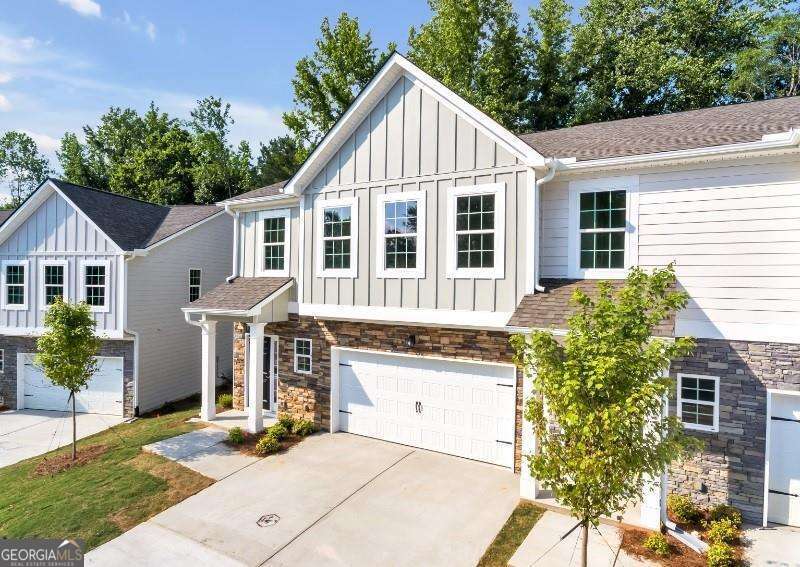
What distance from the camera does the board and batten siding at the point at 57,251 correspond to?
15.4 metres

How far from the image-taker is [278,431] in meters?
11.3

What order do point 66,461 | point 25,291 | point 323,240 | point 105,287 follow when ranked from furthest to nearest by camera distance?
point 25,291, point 105,287, point 323,240, point 66,461

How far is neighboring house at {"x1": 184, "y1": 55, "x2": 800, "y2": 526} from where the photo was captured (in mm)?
7711

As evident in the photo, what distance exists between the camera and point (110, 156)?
3894cm

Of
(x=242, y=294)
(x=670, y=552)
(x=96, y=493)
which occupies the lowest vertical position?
(x=96, y=493)

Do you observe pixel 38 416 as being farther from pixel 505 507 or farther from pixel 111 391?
pixel 505 507

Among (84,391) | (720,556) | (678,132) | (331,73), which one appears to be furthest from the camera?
(331,73)

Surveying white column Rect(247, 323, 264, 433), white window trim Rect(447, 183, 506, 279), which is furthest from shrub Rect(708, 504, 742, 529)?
white column Rect(247, 323, 264, 433)

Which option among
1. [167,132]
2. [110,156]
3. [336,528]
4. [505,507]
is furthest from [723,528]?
[110,156]

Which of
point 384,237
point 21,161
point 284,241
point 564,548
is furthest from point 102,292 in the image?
point 21,161

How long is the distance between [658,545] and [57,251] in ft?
63.1

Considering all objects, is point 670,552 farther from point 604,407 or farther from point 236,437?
point 236,437

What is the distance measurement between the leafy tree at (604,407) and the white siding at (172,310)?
14.7 meters

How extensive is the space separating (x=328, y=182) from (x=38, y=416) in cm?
1360
